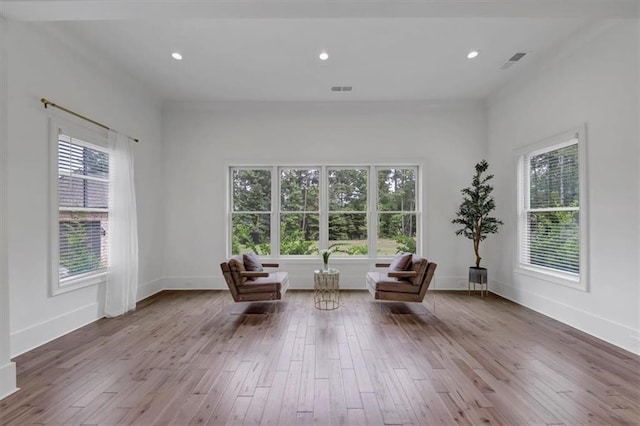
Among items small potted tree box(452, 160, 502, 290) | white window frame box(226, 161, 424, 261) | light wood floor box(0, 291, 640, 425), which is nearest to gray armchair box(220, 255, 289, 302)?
light wood floor box(0, 291, 640, 425)

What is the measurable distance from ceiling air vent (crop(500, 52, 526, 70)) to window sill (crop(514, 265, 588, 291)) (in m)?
2.98

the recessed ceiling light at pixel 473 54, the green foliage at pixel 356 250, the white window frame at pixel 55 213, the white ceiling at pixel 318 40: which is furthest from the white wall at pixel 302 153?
the white window frame at pixel 55 213

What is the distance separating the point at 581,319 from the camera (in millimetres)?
3656

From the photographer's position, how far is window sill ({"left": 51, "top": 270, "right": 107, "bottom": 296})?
3.46m

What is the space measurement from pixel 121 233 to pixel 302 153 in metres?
3.21

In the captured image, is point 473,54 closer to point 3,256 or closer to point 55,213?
point 3,256

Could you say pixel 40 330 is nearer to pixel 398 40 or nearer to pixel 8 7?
pixel 8 7

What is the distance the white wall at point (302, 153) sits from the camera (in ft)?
18.8

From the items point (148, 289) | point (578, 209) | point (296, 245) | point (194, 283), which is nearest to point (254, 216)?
point (296, 245)

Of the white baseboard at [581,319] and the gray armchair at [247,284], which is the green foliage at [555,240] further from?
the gray armchair at [247,284]

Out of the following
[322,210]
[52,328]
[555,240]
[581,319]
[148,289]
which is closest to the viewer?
[52,328]

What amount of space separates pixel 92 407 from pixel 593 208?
5231 millimetres

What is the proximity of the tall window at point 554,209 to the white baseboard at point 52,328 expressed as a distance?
6145 mm

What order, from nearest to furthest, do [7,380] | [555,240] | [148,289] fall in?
[7,380]
[555,240]
[148,289]
